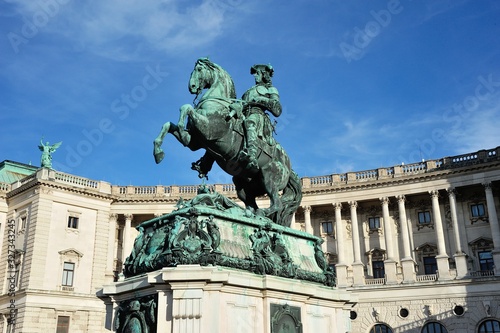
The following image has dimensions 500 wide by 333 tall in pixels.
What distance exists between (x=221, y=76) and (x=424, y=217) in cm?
5226

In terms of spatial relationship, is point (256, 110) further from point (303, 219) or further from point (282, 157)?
point (303, 219)

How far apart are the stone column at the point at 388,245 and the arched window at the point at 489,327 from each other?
27.6 feet

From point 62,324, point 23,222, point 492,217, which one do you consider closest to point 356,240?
point 492,217

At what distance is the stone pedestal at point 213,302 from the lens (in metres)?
9.22

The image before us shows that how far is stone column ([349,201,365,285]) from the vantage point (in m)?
56.9

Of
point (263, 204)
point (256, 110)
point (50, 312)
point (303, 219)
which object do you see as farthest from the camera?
point (303, 219)

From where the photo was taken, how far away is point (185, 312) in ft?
30.1

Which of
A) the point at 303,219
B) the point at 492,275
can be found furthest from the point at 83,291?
the point at 492,275

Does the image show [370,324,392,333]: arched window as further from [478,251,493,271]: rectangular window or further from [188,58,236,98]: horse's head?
[188,58,236,98]: horse's head

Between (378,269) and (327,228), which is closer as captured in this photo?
(378,269)

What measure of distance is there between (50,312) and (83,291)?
3981 mm

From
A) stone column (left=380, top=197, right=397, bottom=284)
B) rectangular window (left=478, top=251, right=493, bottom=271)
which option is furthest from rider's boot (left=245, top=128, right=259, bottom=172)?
rectangular window (left=478, top=251, right=493, bottom=271)

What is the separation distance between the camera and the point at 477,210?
57.8 metres

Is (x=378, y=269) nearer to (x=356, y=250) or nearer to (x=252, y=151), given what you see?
(x=356, y=250)
